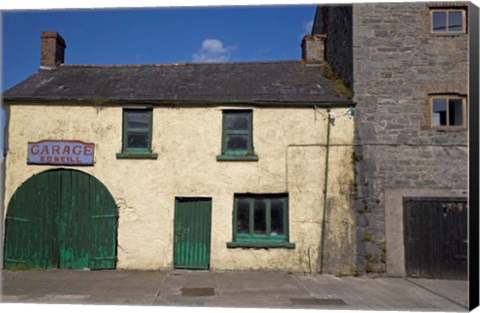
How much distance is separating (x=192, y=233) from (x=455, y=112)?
753cm

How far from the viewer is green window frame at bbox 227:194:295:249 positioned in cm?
991

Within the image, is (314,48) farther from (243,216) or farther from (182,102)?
(243,216)

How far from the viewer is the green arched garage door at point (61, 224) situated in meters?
9.80

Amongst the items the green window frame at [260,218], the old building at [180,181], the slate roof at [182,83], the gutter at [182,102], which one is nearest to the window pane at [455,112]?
the old building at [180,181]

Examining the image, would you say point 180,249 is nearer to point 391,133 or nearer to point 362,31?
point 391,133

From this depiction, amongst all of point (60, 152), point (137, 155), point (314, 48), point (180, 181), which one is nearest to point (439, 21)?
point (314, 48)

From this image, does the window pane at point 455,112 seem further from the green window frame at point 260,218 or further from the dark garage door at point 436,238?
the green window frame at point 260,218

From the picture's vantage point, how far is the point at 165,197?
994 cm

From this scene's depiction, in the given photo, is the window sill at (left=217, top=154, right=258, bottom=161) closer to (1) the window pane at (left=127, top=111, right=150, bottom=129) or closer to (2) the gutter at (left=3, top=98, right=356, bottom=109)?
(2) the gutter at (left=3, top=98, right=356, bottom=109)

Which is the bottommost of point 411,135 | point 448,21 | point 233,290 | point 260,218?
point 233,290

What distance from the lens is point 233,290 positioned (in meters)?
7.85

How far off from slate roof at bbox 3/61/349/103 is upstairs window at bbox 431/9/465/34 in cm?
306

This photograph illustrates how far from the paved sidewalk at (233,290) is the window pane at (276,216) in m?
1.10

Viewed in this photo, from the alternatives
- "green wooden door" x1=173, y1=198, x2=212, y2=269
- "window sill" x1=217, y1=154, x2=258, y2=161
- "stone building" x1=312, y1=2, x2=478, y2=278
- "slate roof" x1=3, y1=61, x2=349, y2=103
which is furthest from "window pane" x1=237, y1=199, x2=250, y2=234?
"stone building" x1=312, y1=2, x2=478, y2=278
